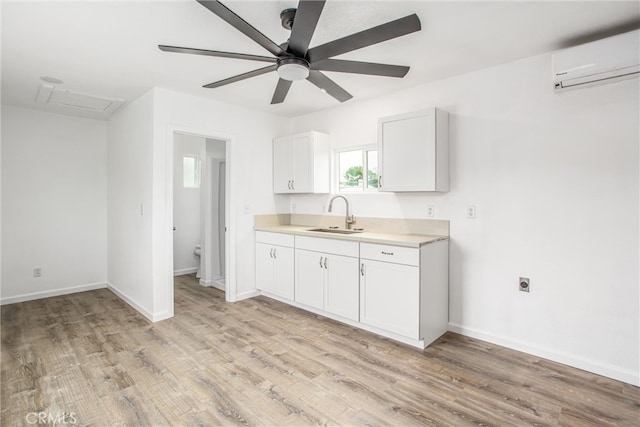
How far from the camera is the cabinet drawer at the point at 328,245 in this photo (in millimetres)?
3287

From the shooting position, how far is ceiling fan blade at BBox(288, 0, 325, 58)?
1.55 metres

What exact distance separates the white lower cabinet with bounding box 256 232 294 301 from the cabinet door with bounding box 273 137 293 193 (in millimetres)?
678

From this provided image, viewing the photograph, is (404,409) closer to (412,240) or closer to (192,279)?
(412,240)

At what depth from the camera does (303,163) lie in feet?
14.0

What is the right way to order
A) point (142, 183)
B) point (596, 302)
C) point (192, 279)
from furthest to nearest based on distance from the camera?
point (192, 279) < point (142, 183) < point (596, 302)

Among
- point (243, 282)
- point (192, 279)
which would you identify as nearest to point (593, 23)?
point (243, 282)

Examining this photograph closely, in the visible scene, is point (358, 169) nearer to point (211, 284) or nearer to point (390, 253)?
point (390, 253)

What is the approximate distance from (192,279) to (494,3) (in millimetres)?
5079

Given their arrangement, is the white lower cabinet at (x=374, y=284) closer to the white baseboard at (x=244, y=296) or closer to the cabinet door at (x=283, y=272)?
the cabinet door at (x=283, y=272)

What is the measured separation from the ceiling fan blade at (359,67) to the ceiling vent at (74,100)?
2905mm

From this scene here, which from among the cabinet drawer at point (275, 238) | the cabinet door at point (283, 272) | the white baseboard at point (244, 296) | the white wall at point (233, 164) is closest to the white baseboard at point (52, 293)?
the white wall at point (233, 164)

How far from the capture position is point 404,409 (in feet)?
6.79

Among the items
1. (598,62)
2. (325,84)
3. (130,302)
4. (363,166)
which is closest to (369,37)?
(325,84)

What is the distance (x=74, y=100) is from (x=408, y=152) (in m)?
3.76
